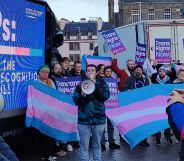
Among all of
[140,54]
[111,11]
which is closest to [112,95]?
[140,54]

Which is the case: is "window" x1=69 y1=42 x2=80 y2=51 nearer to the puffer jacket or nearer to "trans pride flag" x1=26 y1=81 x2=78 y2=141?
"trans pride flag" x1=26 y1=81 x2=78 y2=141

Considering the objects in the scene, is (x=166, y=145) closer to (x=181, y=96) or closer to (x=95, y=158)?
(x=95, y=158)

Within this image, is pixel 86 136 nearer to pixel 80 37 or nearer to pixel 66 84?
pixel 66 84

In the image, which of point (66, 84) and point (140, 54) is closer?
point (66, 84)

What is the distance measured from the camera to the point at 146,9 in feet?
275

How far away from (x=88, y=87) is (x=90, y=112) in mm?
433

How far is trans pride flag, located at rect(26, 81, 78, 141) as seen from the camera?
9.59m

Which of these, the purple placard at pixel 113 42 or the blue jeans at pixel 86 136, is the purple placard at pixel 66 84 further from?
the purple placard at pixel 113 42

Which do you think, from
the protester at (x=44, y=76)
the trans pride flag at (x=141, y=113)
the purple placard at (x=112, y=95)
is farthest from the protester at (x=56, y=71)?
the trans pride flag at (x=141, y=113)

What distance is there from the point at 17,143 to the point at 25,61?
9.18ft

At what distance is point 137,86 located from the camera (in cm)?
1177

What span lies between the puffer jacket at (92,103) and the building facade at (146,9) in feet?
247

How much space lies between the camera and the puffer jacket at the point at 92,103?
8055 millimetres

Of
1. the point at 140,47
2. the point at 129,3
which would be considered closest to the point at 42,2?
the point at 140,47
